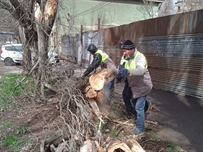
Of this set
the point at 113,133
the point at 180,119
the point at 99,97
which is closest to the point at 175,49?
the point at 180,119

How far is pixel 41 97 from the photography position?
5488mm

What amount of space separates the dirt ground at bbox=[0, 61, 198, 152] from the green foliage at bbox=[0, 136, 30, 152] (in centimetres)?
10

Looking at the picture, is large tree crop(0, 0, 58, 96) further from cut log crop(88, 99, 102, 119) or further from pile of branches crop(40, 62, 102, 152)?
cut log crop(88, 99, 102, 119)

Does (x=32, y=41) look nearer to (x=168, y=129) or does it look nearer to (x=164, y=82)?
(x=164, y=82)

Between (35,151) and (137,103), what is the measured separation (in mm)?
1913

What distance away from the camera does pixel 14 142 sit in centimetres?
361

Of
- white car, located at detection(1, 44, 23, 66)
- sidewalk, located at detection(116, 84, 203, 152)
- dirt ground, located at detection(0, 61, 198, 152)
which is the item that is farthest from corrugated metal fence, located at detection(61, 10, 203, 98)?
white car, located at detection(1, 44, 23, 66)

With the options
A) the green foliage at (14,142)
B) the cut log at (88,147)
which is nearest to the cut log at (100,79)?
the cut log at (88,147)

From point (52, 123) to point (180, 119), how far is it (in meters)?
2.83

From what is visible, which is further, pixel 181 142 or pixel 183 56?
pixel 183 56

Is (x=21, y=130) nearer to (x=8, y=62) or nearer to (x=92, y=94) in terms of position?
(x=92, y=94)

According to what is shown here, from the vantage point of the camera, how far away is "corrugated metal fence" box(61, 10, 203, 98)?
5.68m

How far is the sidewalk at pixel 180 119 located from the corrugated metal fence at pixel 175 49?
0.46 metres

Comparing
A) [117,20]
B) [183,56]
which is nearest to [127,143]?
[183,56]
